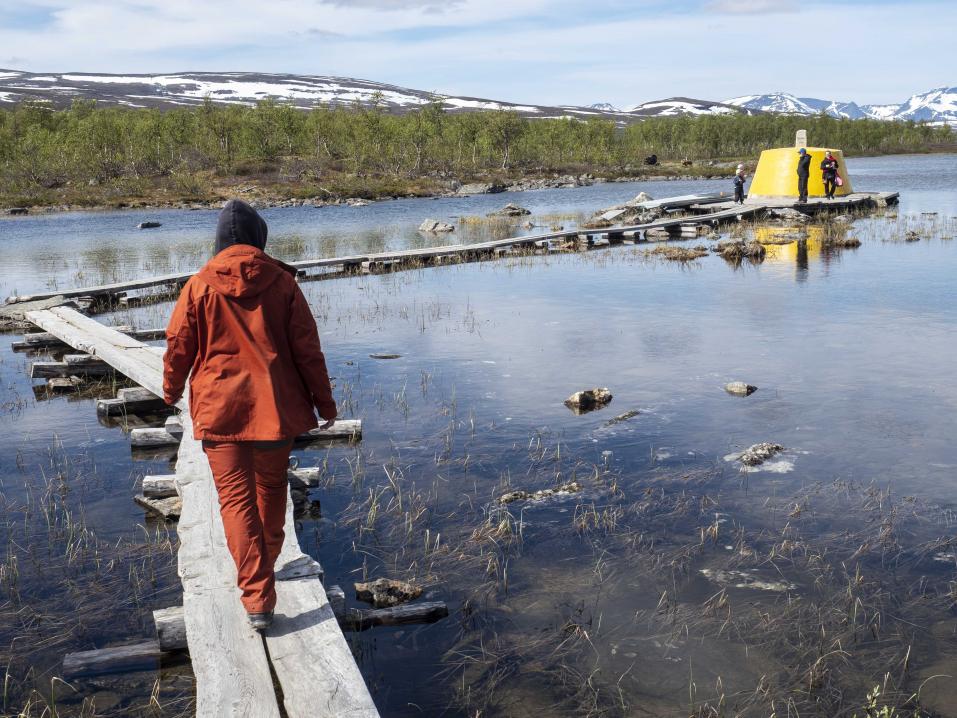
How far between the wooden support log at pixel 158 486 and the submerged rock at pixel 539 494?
3.07m

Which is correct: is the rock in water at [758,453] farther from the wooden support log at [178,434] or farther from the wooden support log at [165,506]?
the wooden support log at [165,506]

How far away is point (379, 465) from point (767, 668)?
482cm

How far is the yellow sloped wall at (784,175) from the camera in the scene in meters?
38.6

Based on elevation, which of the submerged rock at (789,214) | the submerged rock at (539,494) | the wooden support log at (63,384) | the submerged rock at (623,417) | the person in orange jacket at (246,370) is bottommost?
the wooden support log at (63,384)

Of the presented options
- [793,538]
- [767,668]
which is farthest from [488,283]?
[767,668]

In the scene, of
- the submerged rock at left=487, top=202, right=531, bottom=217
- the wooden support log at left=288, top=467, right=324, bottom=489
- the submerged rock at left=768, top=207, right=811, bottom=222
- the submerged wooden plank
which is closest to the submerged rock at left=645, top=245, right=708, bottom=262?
the submerged wooden plank

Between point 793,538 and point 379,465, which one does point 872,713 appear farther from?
point 379,465

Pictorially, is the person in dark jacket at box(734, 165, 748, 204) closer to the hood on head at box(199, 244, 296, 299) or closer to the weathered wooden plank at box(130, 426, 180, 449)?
the weathered wooden plank at box(130, 426, 180, 449)

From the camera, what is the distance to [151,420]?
11.6 metres

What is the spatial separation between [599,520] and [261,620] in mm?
3406

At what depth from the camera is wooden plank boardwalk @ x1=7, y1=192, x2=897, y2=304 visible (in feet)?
71.4

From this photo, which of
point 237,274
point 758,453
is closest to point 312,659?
point 237,274

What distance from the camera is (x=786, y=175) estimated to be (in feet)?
127

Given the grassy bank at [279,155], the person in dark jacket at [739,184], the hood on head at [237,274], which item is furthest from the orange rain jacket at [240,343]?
the grassy bank at [279,155]
